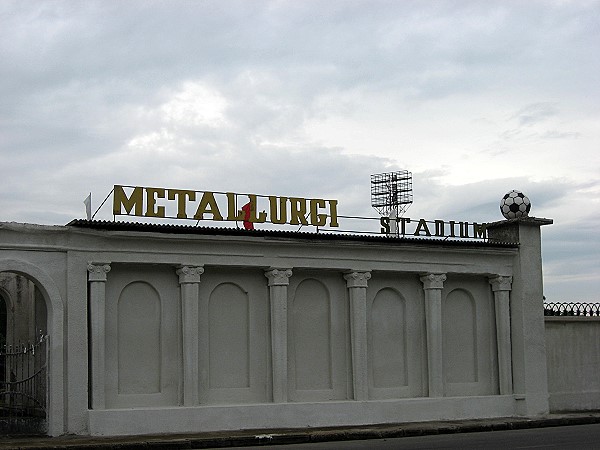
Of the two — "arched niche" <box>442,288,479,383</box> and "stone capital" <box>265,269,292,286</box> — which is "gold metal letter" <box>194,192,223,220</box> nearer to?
"stone capital" <box>265,269,292,286</box>

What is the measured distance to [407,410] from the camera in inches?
1145

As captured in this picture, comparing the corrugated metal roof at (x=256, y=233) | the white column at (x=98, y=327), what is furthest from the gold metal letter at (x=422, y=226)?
the white column at (x=98, y=327)

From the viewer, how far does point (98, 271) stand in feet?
82.1

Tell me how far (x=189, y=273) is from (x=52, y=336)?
4.18 metres

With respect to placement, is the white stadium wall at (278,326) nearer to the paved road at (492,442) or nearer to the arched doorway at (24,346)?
the arched doorway at (24,346)

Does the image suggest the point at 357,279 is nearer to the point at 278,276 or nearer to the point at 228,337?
the point at 278,276

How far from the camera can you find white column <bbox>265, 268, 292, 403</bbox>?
27234mm

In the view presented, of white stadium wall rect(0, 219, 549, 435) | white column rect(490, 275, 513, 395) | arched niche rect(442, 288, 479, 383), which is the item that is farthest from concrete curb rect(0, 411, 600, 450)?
arched niche rect(442, 288, 479, 383)

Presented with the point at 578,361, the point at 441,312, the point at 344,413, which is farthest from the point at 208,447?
the point at 578,361

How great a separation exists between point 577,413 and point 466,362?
178 inches

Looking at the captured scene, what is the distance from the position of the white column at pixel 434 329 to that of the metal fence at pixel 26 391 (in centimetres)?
1215

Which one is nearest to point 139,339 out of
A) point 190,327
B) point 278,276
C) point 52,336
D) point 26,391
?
point 190,327

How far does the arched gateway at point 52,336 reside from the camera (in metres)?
24.0

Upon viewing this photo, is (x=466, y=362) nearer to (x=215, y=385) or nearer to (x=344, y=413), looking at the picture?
(x=344, y=413)
